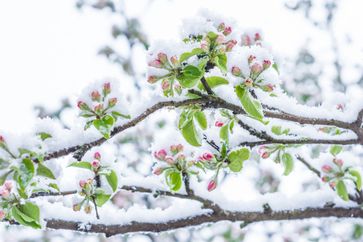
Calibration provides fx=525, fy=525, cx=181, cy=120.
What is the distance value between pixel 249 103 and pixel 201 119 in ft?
0.64

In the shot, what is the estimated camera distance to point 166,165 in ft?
4.73

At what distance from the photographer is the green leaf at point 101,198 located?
4.65ft

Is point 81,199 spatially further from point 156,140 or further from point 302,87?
point 302,87

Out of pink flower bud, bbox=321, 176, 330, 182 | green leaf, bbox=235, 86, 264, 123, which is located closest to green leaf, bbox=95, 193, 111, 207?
green leaf, bbox=235, 86, 264, 123

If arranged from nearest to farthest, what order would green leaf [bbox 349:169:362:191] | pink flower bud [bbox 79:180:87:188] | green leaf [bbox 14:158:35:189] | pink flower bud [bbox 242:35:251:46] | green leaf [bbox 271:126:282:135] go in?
1. green leaf [bbox 14:158:35:189]
2. pink flower bud [bbox 79:180:87:188]
3. green leaf [bbox 271:126:282:135]
4. green leaf [bbox 349:169:362:191]
5. pink flower bud [bbox 242:35:251:46]

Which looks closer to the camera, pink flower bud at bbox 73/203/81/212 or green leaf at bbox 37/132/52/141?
green leaf at bbox 37/132/52/141

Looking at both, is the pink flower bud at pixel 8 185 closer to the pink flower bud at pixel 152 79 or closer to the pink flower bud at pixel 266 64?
the pink flower bud at pixel 152 79

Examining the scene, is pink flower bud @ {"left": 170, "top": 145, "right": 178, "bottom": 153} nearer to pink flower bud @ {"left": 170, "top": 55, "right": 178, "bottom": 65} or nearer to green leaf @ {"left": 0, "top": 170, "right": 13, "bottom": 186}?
pink flower bud @ {"left": 170, "top": 55, "right": 178, "bottom": 65}

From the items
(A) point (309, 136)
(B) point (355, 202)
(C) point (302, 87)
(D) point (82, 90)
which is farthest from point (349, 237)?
(D) point (82, 90)

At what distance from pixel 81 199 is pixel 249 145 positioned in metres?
0.50

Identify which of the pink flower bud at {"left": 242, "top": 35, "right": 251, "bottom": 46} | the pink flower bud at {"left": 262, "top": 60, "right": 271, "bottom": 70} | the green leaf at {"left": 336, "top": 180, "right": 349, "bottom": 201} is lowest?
the green leaf at {"left": 336, "top": 180, "right": 349, "bottom": 201}

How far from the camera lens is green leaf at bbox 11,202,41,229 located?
1.31 metres

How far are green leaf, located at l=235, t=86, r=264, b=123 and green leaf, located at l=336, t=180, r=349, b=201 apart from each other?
1.82 feet

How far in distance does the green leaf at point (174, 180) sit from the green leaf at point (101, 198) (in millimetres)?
170
